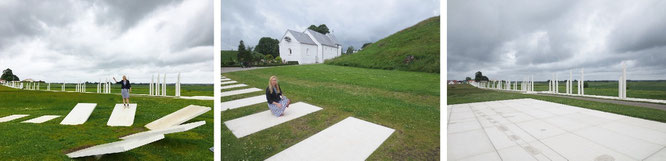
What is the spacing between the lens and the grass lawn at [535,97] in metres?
1.77

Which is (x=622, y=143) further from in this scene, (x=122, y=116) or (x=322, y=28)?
(x=122, y=116)

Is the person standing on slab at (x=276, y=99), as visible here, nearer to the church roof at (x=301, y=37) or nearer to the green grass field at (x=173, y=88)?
the church roof at (x=301, y=37)

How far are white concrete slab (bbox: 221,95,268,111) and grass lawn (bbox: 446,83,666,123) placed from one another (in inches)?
76.1

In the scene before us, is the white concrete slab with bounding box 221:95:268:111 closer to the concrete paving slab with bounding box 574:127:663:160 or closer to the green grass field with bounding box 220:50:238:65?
the green grass field with bounding box 220:50:238:65

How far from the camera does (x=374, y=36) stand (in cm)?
221

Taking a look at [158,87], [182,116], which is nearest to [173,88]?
[158,87]

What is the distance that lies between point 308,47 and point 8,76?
11.0 meters

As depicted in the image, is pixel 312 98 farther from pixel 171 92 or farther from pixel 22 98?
pixel 22 98

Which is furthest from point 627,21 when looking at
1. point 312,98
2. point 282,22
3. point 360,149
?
point 282,22

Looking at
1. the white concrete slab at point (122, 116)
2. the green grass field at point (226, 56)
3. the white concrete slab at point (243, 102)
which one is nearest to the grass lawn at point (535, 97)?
the white concrete slab at point (243, 102)

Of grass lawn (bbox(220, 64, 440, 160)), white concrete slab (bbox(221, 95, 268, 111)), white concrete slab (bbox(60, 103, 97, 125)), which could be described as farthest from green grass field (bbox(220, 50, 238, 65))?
white concrete slab (bbox(60, 103, 97, 125))

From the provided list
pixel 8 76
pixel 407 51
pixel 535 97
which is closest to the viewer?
pixel 407 51

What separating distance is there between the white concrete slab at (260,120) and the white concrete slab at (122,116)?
122 inches

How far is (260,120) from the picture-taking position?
1849mm
